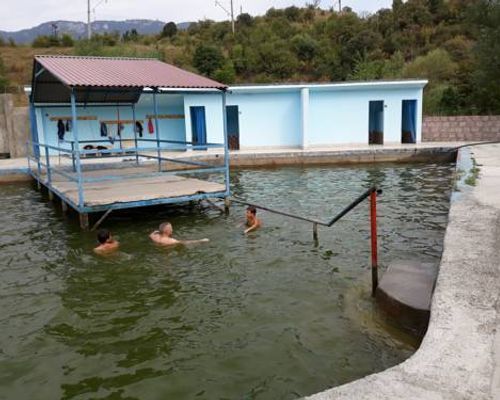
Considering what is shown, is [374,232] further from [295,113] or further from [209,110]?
[295,113]

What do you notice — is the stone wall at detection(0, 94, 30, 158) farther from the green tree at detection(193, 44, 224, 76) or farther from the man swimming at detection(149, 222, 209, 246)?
the green tree at detection(193, 44, 224, 76)

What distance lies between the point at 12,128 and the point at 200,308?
1894 cm

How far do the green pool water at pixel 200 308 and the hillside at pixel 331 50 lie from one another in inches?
887

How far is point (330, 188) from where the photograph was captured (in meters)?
14.0

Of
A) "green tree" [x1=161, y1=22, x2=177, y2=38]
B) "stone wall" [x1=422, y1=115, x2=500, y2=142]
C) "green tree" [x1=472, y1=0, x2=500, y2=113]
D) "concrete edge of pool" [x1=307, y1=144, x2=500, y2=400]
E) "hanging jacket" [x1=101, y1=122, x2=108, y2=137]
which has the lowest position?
"concrete edge of pool" [x1=307, y1=144, x2=500, y2=400]

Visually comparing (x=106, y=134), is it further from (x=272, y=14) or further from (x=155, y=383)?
(x=272, y=14)

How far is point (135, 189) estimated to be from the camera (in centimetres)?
1069

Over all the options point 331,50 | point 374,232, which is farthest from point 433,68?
point 374,232

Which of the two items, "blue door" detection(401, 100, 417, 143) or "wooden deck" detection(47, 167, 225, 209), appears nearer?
"wooden deck" detection(47, 167, 225, 209)

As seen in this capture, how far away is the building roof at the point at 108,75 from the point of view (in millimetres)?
8977

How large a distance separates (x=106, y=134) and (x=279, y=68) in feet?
86.2

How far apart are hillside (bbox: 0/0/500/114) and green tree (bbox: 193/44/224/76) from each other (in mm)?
86

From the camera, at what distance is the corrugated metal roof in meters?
8.99

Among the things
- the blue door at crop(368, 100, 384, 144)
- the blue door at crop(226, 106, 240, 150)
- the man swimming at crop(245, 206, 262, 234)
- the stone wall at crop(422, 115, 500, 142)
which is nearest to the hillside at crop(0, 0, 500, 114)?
the stone wall at crop(422, 115, 500, 142)
